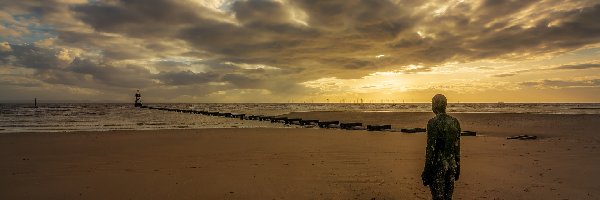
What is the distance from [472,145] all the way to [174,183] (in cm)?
1335

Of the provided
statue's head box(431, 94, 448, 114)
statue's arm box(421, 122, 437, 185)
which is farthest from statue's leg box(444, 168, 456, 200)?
statue's head box(431, 94, 448, 114)

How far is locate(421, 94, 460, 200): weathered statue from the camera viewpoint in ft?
18.4

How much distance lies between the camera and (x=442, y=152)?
224 inches

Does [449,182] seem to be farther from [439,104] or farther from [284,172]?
[284,172]

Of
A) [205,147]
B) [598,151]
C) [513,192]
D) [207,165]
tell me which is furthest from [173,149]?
[598,151]

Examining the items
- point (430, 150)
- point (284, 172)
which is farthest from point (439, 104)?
point (284, 172)

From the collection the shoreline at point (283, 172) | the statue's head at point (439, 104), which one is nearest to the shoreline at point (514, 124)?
the shoreline at point (283, 172)

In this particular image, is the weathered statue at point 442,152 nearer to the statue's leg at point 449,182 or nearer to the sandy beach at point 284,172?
the statue's leg at point 449,182

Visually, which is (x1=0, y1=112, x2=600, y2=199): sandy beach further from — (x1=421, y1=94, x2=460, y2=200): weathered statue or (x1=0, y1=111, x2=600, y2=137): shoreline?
(x1=0, y1=111, x2=600, y2=137): shoreline

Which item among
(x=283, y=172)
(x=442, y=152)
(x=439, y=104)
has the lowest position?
(x=283, y=172)

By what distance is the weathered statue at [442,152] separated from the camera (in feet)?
18.4

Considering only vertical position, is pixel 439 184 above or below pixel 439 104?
below

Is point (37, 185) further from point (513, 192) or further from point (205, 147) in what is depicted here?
point (513, 192)

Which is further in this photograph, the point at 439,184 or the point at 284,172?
the point at 284,172
